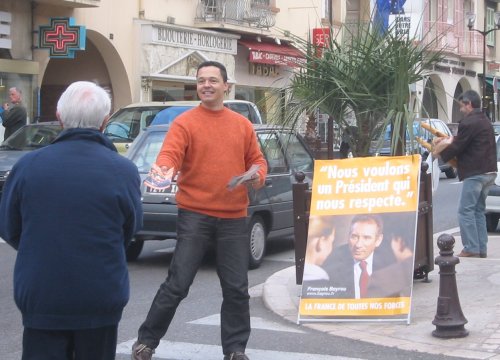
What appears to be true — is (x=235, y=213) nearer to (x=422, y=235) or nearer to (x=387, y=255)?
(x=387, y=255)

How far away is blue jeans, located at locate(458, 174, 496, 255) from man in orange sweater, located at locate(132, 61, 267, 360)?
4.77 m

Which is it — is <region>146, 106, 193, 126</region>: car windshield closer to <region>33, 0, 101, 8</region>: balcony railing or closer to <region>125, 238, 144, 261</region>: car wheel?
<region>125, 238, 144, 261</region>: car wheel

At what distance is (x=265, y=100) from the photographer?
860 centimetres

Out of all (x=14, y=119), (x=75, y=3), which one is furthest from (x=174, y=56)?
(x=14, y=119)

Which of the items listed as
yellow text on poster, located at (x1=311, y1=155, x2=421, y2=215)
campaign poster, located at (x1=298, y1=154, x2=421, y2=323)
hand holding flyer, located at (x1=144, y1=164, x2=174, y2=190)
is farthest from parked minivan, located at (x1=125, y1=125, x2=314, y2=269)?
hand holding flyer, located at (x1=144, y1=164, x2=174, y2=190)

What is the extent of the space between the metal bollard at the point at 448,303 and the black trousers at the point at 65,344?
3.54 metres

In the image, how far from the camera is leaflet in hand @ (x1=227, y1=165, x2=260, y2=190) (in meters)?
5.74

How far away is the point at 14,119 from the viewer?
18.0 meters

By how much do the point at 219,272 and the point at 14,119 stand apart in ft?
42.1

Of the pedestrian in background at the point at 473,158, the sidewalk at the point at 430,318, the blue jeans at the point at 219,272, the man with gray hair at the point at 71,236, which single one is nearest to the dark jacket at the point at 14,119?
the sidewalk at the point at 430,318

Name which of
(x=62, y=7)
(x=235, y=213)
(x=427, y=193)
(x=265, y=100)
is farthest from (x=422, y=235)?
(x=62, y=7)

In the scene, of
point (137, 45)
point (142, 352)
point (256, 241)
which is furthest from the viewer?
point (137, 45)

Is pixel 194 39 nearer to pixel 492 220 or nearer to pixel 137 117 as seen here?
pixel 137 117

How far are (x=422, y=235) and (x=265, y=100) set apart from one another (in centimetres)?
186
